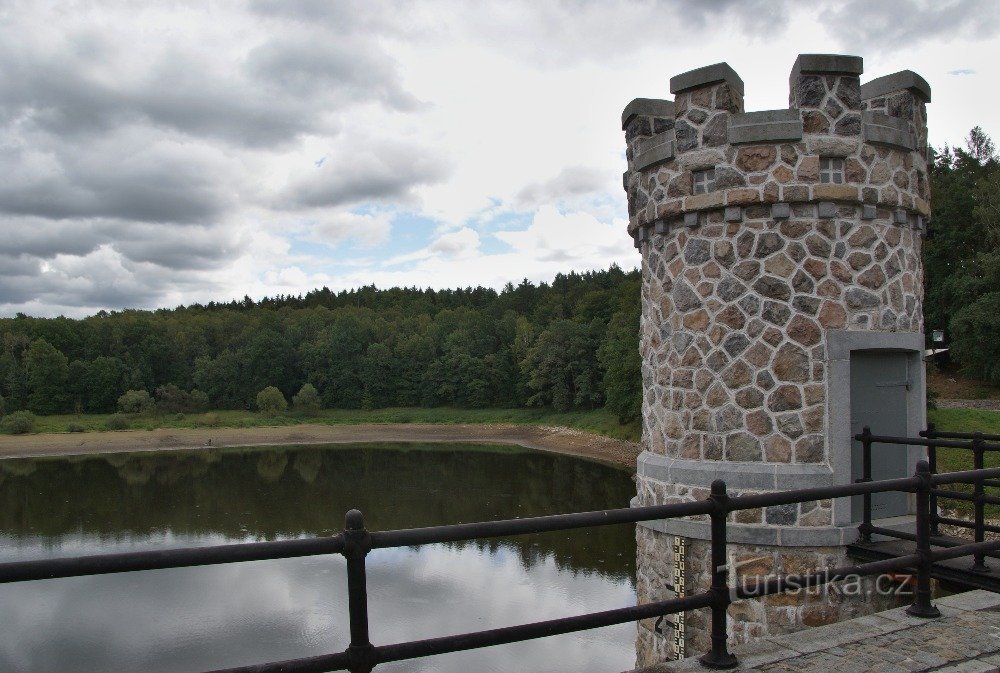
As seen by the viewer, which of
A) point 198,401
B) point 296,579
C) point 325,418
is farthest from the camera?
point 198,401

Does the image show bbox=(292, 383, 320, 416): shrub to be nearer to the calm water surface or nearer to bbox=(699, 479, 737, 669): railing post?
the calm water surface

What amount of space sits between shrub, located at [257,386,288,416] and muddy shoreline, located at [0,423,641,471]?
15.5 feet

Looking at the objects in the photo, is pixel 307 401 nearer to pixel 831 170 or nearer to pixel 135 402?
pixel 135 402

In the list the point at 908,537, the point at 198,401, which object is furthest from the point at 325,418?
the point at 908,537

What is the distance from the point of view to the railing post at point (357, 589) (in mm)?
2166

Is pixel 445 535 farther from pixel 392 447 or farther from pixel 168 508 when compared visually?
pixel 392 447

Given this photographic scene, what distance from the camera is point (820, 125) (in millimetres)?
5184

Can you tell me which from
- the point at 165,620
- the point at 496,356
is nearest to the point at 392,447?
the point at 496,356

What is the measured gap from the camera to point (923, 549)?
10.9 feet

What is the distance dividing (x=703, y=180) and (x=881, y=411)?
2.13 m

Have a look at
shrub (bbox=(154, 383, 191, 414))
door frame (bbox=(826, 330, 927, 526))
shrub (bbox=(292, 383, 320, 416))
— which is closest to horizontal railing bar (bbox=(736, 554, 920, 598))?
door frame (bbox=(826, 330, 927, 526))

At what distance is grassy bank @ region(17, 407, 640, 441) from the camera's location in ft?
163

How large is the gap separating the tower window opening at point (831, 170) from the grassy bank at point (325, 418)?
39.7 meters

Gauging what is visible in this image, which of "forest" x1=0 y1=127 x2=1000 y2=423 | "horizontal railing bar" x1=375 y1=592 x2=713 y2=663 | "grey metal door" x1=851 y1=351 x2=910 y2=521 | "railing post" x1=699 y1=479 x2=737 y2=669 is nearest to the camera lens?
"horizontal railing bar" x1=375 y1=592 x2=713 y2=663
